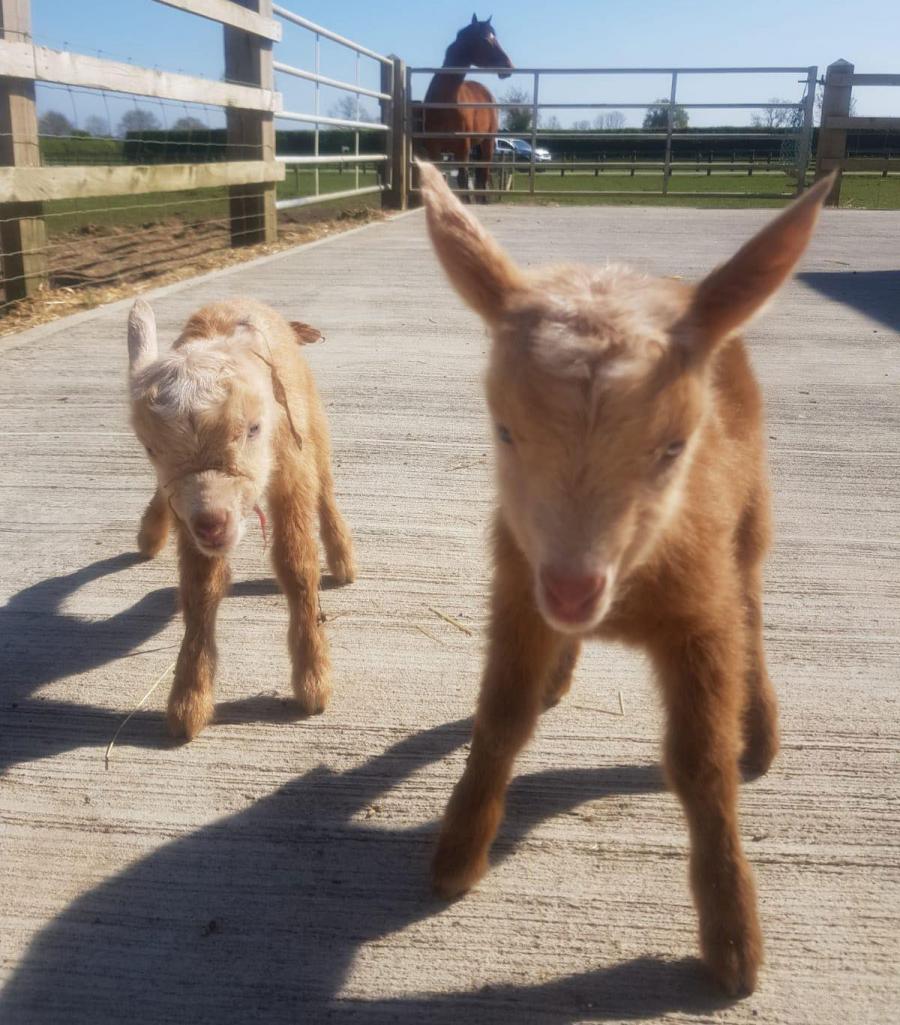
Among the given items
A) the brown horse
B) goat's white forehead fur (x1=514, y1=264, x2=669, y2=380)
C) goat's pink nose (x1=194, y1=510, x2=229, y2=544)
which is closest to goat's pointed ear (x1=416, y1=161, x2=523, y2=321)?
goat's white forehead fur (x1=514, y1=264, x2=669, y2=380)

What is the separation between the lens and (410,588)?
10.9 feet

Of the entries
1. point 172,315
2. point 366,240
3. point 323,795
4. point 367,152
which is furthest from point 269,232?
point 323,795

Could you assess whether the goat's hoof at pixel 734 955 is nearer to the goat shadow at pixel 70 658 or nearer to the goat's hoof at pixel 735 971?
the goat's hoof at pixel 735 971

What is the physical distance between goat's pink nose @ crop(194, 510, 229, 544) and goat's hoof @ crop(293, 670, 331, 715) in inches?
18.1

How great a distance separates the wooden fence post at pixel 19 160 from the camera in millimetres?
6320

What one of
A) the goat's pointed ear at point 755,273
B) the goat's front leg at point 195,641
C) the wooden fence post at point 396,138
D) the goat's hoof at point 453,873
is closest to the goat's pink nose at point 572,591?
the goat's pointed ear at point 755,273

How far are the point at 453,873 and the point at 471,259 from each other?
121 cm

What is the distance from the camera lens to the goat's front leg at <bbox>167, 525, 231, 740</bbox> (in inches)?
101

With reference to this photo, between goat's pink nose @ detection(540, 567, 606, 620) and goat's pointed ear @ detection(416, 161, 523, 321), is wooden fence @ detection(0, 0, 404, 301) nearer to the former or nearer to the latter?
goat's pointed ear @ detection(416, 161, 523, 321)

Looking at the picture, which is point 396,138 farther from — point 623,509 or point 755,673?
point 623,509

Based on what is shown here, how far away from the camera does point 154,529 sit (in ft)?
11.5

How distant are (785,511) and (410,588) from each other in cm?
154

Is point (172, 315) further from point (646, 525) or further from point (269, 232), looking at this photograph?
point (646, 525)

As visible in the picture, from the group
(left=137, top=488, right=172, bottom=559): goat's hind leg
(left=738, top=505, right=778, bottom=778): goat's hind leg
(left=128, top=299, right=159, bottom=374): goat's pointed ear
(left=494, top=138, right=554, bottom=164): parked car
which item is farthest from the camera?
(left=494, top=138, right=554, bottom=164): parked car
